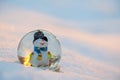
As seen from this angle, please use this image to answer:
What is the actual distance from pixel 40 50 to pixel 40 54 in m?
0.09

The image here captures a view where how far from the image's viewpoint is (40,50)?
5.62 metres

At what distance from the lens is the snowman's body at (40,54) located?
5582 mm

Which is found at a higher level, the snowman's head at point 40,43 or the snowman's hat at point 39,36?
the snowman's hat at point 39,36

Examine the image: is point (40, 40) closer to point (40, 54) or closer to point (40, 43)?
point (40, 43)

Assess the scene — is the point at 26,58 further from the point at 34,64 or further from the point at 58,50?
the point at 58,50

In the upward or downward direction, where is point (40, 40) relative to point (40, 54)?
upward

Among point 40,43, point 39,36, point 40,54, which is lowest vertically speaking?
point 40,54

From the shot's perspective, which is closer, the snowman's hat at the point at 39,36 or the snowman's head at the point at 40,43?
the snowman's head at the point at 40,43

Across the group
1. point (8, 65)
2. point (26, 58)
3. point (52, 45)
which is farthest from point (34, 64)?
point (8, 65)

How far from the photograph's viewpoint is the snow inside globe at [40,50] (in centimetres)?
560

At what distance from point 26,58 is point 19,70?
8.79 ft

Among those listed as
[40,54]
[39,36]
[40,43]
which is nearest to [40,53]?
[40,54]

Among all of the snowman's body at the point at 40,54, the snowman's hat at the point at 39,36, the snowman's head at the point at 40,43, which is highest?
the snowman's hat at the point at 39,36

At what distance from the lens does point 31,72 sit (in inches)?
118
